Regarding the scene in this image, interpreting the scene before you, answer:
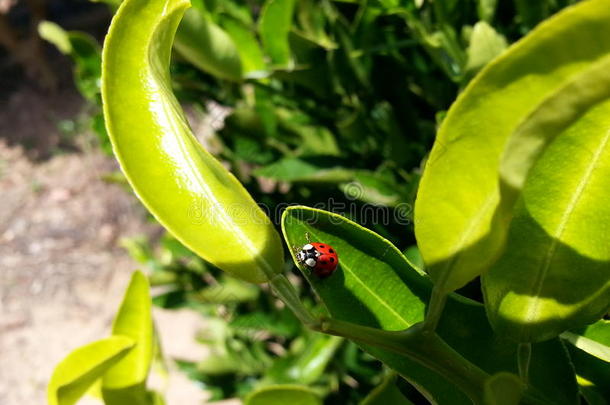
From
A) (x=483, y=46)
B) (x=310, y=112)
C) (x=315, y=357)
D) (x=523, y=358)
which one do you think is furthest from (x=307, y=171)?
(x=523, y=358)

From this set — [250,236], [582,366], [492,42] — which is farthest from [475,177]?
[492,42]

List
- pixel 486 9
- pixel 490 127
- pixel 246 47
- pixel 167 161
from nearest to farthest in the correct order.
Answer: pixel 490 127
pixel 167 161
pixel 486 9
pixel 246 47

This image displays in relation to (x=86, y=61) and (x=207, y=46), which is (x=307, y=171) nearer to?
(x=207, y=46)

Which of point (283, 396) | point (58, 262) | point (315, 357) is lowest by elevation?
point (58, 262)

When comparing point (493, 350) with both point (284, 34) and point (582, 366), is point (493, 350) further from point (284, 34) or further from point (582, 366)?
point (284, 34)

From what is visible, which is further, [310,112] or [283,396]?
[310,112]

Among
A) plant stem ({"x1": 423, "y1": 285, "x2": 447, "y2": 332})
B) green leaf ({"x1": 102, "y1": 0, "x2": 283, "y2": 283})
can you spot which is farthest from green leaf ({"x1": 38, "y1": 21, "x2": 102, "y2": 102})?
plant stem ({"x1": 423, "y1": 285, "x2": 447, "y2": 332})
